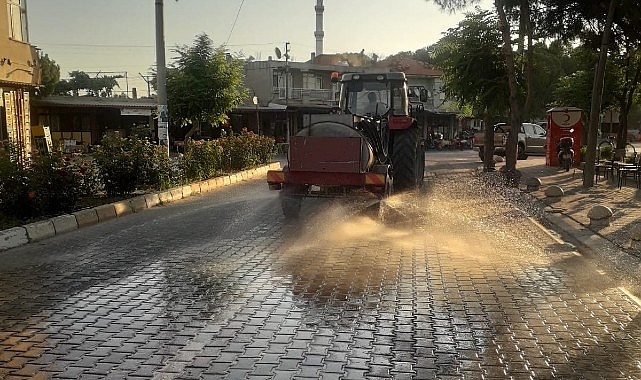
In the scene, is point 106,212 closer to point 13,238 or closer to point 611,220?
point 13,238

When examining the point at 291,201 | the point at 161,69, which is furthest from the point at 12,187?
the point at 161,69

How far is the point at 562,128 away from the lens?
24.2m

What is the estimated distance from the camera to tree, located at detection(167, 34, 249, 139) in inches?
1039

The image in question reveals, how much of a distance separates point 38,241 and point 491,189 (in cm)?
1175

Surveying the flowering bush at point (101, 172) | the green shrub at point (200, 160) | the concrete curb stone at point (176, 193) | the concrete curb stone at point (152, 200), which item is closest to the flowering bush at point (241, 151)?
the flowering bush at point (101, 172)

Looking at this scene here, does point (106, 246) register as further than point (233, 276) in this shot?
Yes

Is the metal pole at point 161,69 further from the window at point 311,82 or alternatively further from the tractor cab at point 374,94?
the window at point 311,82

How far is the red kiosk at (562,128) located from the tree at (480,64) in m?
2.42

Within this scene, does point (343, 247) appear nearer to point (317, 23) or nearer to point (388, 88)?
point (388, 88)

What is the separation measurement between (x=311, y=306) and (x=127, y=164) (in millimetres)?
8595

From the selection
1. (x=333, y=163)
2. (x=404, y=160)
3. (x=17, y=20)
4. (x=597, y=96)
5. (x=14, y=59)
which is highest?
(x=17, y=20)

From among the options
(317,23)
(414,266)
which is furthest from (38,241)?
(317,23)

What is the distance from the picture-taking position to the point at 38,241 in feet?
30.6

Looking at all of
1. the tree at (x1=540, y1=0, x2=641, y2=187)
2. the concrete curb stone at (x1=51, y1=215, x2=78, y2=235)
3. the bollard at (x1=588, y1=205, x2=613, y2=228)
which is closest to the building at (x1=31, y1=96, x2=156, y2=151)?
the tree at (x1=540, y1=0, x2=641, y2=187)
